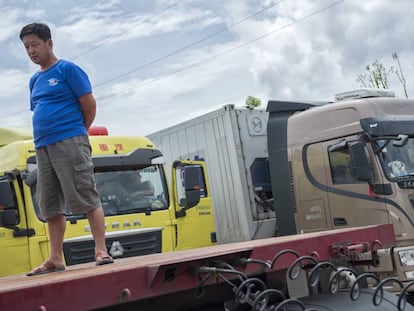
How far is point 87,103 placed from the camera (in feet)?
12.3

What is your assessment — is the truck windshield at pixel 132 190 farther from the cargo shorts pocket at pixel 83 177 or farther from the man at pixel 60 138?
the cargo shorts pocket at pixel 83 177

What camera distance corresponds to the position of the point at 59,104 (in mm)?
3682

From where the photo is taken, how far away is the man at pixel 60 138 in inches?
142

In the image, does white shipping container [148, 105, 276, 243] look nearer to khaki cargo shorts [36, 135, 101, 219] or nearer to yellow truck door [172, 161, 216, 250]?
yellow truck door [172, 161, 216, 250]

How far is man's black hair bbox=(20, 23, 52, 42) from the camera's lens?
3654 mm

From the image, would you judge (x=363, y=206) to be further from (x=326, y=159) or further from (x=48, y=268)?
(x=48, y=268)

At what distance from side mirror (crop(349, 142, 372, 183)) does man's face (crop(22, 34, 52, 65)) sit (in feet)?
14.0

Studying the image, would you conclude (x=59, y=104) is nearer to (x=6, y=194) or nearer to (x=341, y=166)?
(x=6, y=194)

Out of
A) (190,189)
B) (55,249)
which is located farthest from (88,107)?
(190,189)

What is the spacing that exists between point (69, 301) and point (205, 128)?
740cm

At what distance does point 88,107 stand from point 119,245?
109 inches

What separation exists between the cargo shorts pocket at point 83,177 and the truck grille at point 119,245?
8.22 feet

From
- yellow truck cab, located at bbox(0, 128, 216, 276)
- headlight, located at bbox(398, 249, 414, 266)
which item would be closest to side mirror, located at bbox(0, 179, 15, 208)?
yellow truck cab, located at bbox(0, 128, 216, 276)

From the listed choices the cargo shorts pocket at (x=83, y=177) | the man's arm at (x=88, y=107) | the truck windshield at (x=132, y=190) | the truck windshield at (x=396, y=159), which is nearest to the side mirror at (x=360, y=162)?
the truck windshield at (x=396, y=159)
